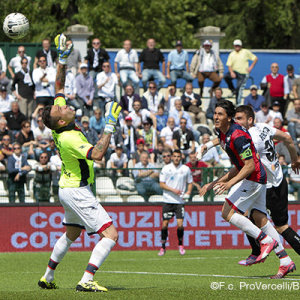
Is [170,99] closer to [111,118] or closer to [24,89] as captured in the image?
[24,89]

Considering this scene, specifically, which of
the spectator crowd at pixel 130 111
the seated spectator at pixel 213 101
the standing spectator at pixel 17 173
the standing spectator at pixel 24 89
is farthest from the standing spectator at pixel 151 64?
the standing spectator at pixel 17 173

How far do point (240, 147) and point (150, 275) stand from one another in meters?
3.12

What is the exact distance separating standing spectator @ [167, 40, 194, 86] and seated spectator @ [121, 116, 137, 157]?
345 centimetres

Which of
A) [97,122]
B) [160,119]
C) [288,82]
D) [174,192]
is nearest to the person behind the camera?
[174,192]

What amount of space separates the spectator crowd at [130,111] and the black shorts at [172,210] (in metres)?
1.28

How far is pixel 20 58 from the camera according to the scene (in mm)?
→ 23672

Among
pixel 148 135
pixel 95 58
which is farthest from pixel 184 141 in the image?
pixel 95 58

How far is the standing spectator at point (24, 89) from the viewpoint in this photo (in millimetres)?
23406

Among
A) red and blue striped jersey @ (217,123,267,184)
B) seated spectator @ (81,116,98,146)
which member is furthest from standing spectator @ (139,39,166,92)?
red and blue striped jersey @ (217,123,267,184)

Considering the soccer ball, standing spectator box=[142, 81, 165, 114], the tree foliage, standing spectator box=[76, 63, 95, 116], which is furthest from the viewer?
the tree foliage

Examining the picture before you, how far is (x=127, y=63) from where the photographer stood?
24.4 metres

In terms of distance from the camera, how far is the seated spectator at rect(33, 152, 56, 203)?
18750 millimetres

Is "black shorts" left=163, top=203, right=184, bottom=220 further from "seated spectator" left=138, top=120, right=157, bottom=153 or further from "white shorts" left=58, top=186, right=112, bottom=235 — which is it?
"white shorts" left=58, top=186, right=112, bottom=235

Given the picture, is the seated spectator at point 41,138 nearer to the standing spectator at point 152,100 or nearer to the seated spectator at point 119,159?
the seated spectator at point 119,159
